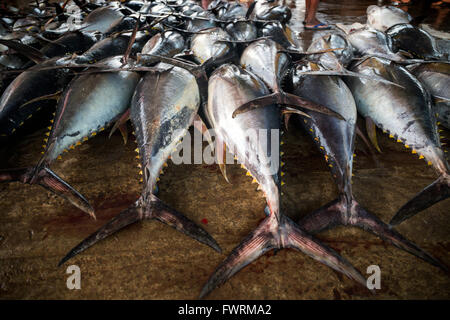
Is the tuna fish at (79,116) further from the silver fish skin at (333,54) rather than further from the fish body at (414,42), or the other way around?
the fish body at (414,42)

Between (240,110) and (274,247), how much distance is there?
25.3 inches

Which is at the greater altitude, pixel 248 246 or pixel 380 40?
pixel 380 40

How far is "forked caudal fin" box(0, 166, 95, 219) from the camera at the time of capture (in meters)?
1.19

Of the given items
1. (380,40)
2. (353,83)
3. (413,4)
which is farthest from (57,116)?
(413,4)

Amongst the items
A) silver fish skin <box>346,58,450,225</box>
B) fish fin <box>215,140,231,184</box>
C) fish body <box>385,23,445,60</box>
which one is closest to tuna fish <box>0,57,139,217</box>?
fish fin <box>215,140,231,184</box>

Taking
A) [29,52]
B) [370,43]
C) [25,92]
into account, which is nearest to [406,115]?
[370,43]

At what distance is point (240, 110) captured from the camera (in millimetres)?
1268

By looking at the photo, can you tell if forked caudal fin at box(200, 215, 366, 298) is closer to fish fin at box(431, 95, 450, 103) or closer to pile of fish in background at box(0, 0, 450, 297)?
pile of fish in background at box(0, 0, 450, 297)

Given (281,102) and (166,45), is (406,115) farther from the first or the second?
(166,45)

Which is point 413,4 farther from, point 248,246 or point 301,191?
point 248,246

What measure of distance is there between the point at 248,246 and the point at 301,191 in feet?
1.62
